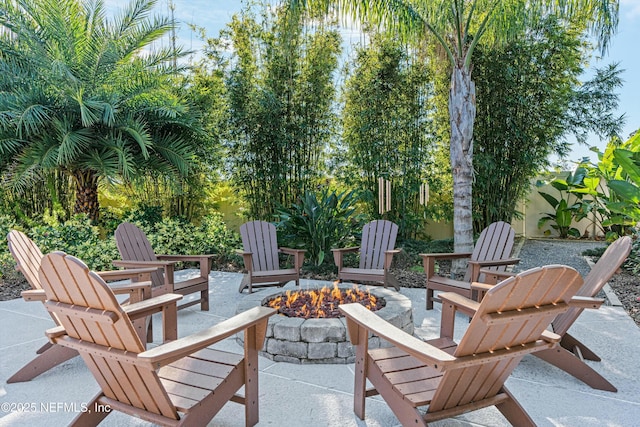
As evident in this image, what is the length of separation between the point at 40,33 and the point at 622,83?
8.79 meters

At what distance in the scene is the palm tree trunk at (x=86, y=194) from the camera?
5.82 meters

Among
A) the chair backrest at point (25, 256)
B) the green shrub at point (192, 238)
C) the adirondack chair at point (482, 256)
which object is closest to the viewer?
the chair backrest at point (25, 256)

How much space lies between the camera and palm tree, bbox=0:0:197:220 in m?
Answer: 4.96

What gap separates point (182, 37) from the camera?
687cm

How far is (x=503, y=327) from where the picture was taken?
1.51 metres

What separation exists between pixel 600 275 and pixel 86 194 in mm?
6045

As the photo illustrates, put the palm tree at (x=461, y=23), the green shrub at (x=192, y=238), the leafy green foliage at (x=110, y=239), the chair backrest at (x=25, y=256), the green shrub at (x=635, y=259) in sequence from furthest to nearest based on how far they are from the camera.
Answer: the green shrub at (x=192, y=238) → the leafy green foliage at (x=110, y=239) → the green shrub at (x=635, y=259) → the palm tree at (x=461, y=23) → the chair backrest at (x=25, y=256)

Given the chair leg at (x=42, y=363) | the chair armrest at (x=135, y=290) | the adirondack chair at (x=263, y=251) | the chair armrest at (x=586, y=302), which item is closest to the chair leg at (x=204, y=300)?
the adirondack chair at (x=263, y=251)

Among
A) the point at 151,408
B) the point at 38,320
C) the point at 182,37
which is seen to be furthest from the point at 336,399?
the point at 182,37

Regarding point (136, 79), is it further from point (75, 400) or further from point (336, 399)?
point (336, 399)

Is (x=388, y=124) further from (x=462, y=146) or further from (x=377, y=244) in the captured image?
(x=377, y=244)

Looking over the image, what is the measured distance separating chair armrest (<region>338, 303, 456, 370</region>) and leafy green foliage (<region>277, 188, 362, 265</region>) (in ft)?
10.3

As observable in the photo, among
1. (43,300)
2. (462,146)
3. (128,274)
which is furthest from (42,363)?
(462,146)

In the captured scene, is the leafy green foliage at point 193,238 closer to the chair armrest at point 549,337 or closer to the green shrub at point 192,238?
the green shrub at point 192,238
